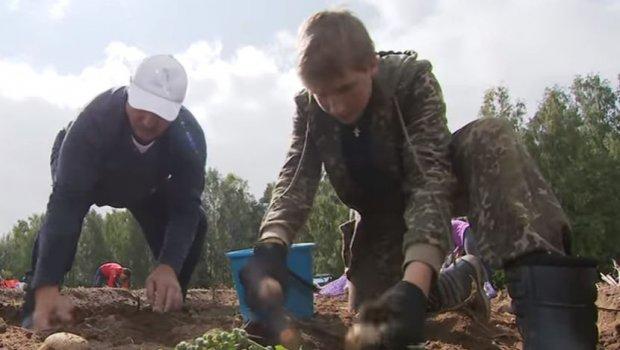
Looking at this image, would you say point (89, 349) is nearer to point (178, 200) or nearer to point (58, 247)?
point (58, 247)

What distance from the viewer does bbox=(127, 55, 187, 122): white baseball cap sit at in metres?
3.67

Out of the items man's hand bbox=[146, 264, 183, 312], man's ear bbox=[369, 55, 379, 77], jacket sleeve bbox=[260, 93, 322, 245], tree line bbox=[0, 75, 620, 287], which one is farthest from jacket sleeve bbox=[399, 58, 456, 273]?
tree line bbox=[0, 75, 620, 287]

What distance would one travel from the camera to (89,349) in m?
2.79

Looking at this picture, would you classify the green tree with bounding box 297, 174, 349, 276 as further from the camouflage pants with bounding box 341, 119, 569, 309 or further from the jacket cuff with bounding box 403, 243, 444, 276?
the jacket cuff with bounding box 403, 243, 444, 276

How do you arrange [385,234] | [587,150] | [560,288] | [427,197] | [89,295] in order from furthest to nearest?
1. [587,150]
2. [89,295]
3. [385,234]
4. [427,197]
5. [560,288]

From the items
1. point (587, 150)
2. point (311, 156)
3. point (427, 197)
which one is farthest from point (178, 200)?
point (587, 150)

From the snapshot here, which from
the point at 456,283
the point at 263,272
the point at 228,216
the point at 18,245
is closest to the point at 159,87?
the point at 263,272

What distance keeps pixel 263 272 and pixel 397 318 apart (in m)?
0.67

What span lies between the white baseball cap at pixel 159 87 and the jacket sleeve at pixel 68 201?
0.28 meters

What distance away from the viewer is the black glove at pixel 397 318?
5.87 feet

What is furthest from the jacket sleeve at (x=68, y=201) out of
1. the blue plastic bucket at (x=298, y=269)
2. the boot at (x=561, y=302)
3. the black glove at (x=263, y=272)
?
the boot at (x=561, y=302)

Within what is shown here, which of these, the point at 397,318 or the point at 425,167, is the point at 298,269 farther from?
the point at 397,318

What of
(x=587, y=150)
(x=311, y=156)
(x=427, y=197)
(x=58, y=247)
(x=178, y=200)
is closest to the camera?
(x=427, y=197)

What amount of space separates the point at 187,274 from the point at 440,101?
2541 mm
